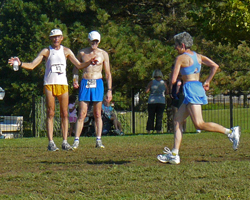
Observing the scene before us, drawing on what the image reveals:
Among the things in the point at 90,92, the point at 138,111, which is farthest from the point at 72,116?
the point at 90,92

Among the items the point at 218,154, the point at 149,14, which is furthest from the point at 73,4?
the point at 218,154

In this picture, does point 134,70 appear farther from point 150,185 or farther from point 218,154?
point 150,185

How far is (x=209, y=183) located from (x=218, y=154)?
2.92 metres

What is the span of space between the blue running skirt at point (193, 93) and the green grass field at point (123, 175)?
88 cm

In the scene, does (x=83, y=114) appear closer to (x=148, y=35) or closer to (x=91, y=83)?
(x=91, y=83)

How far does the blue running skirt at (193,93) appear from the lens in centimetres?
732

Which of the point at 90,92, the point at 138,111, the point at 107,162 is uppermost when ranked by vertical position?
the point at 90,92

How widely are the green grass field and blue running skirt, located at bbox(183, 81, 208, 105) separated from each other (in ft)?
2.89

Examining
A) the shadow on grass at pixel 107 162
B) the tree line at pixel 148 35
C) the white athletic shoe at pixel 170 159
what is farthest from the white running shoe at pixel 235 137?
the tree line at pixel 148 35

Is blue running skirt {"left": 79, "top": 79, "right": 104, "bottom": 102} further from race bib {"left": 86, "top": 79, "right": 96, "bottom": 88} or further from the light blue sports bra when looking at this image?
the light blue sports bra

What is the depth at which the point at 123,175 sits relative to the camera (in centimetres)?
632

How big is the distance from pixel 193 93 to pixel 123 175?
1.71 metres

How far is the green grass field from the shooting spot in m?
5.29

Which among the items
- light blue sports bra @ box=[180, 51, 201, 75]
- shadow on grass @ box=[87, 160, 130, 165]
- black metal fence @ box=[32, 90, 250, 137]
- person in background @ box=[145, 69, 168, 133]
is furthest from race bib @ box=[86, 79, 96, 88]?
black metal fence @ box=[32, 90, 250, 137]
